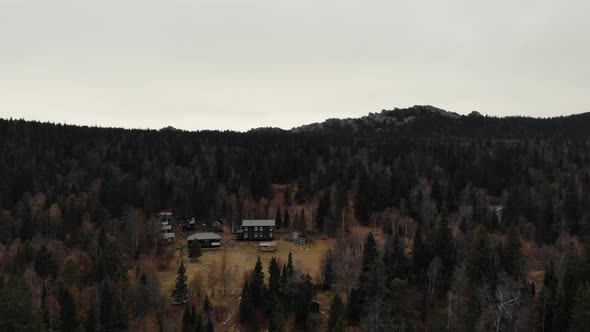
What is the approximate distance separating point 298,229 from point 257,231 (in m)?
9.41

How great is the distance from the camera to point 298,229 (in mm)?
92375

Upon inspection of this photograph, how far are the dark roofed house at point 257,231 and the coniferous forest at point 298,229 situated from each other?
276 inches

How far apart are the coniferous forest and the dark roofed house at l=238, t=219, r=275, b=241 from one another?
7.00 metres

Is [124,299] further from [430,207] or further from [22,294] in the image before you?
[430,207]

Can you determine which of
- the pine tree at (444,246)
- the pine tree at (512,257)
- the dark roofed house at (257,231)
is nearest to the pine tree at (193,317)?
the pine tree at (444,246)

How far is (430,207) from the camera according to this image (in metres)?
94.4

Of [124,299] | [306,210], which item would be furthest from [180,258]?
[306,210]

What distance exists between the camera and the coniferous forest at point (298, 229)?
5025cm

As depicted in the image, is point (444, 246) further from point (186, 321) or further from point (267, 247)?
point (186, 321)

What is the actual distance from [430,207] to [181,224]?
175 ft

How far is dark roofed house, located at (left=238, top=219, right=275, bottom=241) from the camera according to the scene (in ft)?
287

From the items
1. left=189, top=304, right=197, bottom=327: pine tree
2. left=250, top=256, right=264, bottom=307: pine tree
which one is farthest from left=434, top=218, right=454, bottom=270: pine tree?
left=189, top=304, right=197, bottom=327: pine tree

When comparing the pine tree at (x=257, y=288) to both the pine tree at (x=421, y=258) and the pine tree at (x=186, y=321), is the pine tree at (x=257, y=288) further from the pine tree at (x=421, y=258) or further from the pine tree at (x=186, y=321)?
the pine tree at (x=421, y=258)

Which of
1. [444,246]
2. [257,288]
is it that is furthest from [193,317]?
[444,246]
